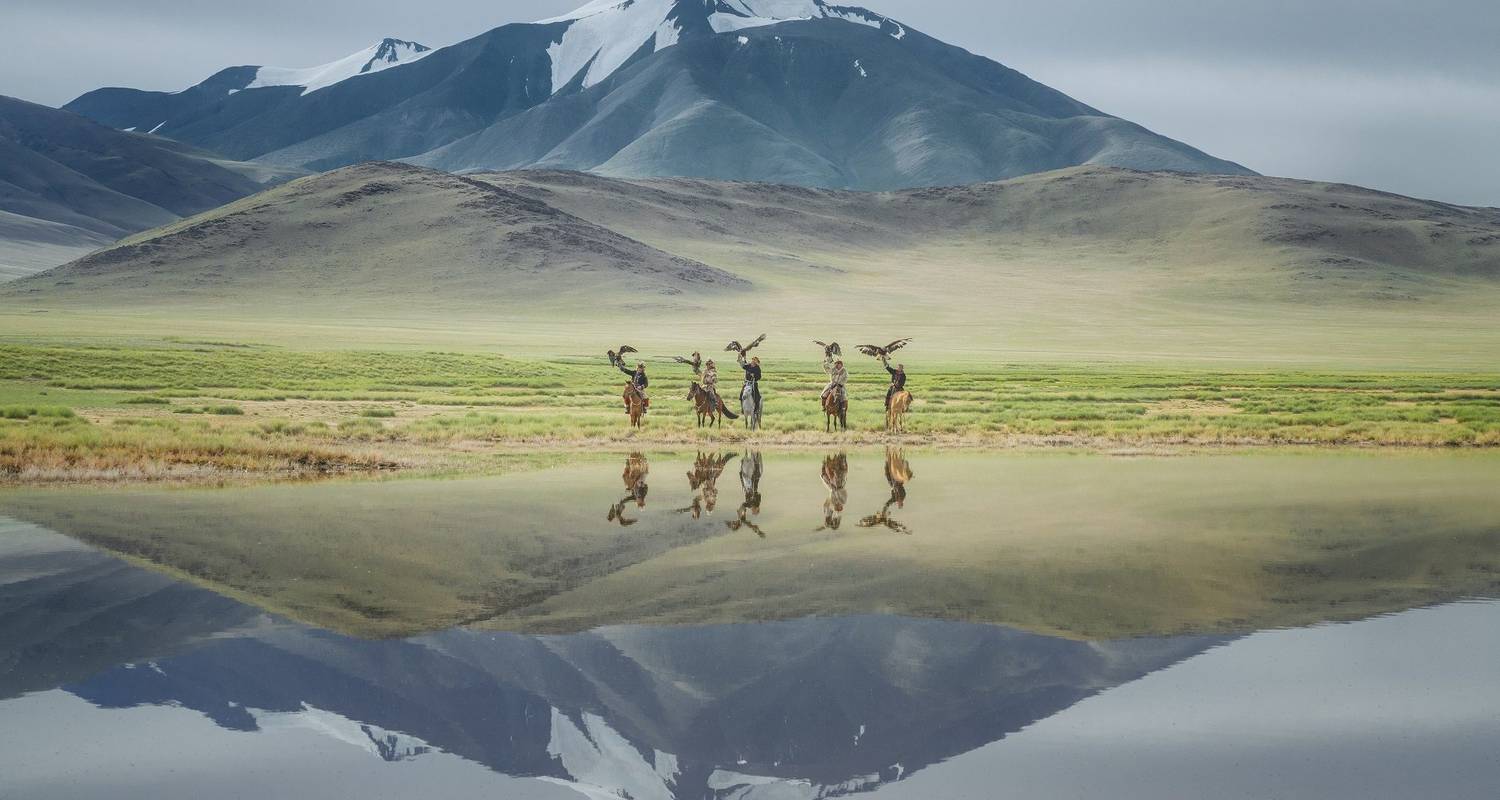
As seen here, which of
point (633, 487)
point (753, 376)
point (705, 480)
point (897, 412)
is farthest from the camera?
point (897, 412)

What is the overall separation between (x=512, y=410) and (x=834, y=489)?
58.6 feet

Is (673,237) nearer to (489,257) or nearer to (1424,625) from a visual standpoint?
(489,257)

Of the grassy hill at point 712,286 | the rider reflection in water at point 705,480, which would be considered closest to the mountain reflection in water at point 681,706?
the rider reflection in water at point 705,480

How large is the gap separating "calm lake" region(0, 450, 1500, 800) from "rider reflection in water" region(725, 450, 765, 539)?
21 centimetres

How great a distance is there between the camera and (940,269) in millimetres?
171500

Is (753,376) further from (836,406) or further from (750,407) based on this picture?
(836,406)

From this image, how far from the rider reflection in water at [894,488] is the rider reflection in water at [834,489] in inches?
18.5

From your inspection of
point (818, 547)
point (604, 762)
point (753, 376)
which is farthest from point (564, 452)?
point (604, 762)

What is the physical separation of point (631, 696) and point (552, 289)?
398ft

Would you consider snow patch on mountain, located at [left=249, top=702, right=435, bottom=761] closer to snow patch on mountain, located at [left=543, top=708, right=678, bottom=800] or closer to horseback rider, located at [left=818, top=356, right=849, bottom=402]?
snow patch on mountain, located at [left=543, top=708, right=678, bottom=800]

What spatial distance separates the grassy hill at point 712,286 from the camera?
289 feet

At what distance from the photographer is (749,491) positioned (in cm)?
2186

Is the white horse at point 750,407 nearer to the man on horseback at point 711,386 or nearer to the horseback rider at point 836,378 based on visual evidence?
the man on horseback at point 711,386

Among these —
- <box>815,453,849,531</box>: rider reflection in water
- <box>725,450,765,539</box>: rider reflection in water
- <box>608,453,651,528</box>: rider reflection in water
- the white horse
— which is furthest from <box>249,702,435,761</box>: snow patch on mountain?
the white horse
